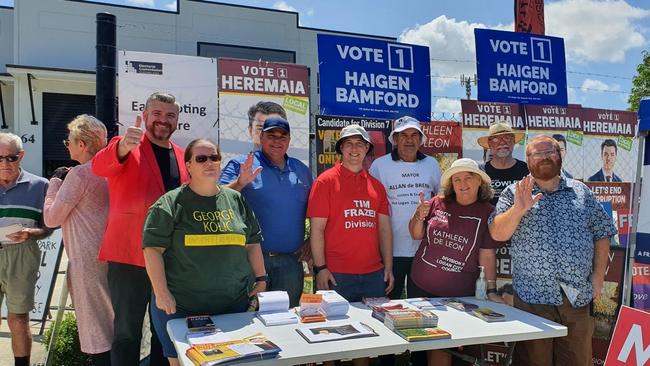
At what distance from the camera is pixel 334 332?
212 centimetres

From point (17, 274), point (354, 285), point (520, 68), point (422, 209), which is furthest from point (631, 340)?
point (17, 274)

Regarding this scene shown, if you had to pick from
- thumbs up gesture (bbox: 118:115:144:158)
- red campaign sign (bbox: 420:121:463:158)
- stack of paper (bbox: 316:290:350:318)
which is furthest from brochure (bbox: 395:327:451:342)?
red campaign sign (bbox: 420:121:463:158)

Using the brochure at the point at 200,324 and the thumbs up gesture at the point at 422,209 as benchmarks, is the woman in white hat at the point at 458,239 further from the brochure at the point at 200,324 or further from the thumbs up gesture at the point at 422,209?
the brochure at the point at 200,324

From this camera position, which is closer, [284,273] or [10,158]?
[284,273]

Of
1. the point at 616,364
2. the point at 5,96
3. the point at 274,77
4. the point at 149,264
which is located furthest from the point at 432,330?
the point at 5,96

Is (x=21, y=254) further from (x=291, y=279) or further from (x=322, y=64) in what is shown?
(x=322, y=64)

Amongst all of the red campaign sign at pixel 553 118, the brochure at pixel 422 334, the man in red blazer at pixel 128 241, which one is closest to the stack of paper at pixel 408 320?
the brochure at pixel 422 334

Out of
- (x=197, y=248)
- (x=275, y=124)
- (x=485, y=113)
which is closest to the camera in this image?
(x=197, y=248)

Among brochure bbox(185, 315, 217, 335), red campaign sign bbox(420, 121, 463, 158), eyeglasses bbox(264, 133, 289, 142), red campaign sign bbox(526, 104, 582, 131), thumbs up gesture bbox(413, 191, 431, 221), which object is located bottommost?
brochure bbox(185, 315, 217, 335)

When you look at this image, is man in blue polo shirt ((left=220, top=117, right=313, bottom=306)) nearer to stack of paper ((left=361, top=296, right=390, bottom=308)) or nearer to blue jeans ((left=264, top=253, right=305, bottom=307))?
blue jeans ((left=264, top=253, right=305, bottom=307))

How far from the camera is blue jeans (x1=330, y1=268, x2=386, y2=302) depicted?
9.65 ft

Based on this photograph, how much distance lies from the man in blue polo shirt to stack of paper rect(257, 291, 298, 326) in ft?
1.53

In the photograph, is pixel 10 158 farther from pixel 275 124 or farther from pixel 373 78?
pixel 373 78

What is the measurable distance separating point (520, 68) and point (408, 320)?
3719 mm
